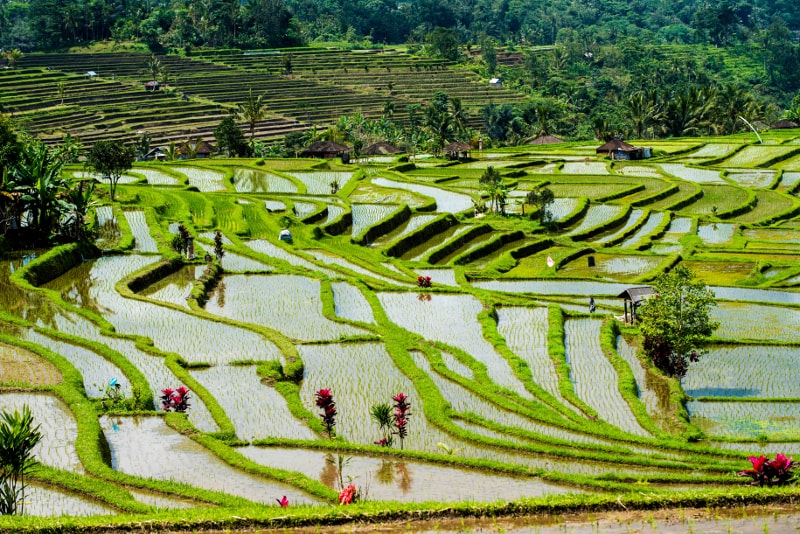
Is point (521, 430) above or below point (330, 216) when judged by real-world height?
above

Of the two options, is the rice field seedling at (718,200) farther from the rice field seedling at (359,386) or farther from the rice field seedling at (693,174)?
the rice field seedling at (359,386)

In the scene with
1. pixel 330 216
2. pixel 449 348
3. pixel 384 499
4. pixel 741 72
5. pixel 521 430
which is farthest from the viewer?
pixel 741 72

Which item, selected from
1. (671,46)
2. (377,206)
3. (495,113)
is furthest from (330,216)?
(671,46)

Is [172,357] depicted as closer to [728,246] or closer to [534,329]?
[534,329]

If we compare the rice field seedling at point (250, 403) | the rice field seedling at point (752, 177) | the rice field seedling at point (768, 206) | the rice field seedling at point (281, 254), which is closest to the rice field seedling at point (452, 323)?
the rice field seedling at point (281, 254)

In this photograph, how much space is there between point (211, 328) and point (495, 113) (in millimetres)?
44148

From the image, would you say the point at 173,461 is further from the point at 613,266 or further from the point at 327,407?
the point at 613,266

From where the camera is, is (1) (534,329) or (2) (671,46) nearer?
(1) (534,329)

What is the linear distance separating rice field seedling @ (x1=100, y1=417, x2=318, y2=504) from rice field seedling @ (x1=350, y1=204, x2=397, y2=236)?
49.8ft

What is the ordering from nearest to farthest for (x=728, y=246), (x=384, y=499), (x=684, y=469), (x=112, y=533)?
(x=112, y=533)
(x=384, y=499)
(x=684, y=469)
(x=728, y=246)

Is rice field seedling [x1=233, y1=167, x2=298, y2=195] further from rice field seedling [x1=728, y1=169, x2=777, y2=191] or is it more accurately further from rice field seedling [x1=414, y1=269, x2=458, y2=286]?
rice field seedling [x1=728, y1=169, x2=777, y2=191]

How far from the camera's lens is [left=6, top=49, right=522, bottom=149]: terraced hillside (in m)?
54.9

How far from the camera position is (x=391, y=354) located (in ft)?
49.9

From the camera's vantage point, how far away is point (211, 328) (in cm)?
1652
